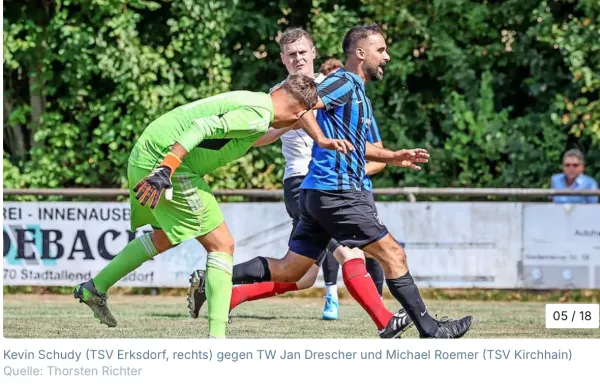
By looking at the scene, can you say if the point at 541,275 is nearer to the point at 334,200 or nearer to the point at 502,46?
the point at 502,46

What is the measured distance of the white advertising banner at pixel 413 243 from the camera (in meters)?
12.8

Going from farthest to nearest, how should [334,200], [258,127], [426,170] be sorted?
[426,170]
[334,200]
[258,127]

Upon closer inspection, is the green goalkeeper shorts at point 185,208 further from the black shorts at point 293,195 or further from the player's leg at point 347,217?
the black shorts at point 293,195

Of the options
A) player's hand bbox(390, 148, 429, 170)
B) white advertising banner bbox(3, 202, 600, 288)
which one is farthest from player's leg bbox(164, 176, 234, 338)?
white advertising banner bbox(3, 202, 600, 288)

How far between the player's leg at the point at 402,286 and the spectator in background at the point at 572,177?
19.4 ft

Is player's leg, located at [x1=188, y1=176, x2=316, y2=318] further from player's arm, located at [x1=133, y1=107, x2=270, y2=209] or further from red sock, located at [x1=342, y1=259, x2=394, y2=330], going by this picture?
player's arm, located at [x1=133, y1=107, x2=270, y2=209]

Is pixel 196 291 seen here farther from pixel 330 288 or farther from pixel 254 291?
pixel 330 288

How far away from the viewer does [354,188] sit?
7.55m

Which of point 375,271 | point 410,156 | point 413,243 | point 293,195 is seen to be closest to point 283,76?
point 413,243

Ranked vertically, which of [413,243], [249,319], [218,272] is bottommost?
[249,319]

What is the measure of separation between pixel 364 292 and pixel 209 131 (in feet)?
6.30

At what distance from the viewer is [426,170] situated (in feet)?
47.8
